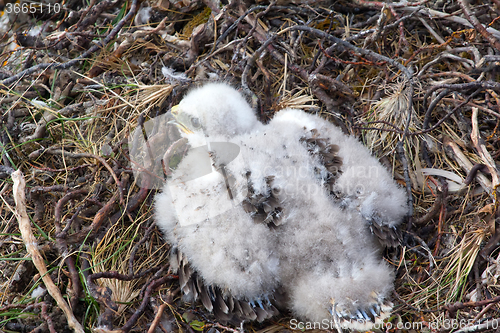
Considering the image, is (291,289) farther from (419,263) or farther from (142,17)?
(142,17)

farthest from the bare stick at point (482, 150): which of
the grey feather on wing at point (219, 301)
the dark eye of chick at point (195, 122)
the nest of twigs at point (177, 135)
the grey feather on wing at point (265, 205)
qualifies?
the dark eye of chick at point (195, 122)

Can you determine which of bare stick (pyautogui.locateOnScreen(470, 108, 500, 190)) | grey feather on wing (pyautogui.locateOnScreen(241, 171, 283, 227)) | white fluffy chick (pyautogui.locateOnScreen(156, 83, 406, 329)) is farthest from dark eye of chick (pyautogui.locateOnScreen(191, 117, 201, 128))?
bare stick (pyautogui.locateOnScreen(470, 108, 500, 190))

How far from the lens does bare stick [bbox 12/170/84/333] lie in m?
1.87

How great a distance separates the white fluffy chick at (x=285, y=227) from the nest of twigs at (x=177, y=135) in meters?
0.19

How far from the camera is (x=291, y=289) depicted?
6.52 feet

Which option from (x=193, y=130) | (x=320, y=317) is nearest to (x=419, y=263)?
(x=320, y=317)

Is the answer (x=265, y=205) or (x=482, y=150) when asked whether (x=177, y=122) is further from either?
(x=482, y=150)

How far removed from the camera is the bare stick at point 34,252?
187cm

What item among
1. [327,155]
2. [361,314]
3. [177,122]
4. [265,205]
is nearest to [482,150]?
[327,155]

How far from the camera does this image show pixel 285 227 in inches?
74.0

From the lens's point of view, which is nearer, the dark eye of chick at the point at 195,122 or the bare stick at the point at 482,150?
the bare stick at the point at 482,150

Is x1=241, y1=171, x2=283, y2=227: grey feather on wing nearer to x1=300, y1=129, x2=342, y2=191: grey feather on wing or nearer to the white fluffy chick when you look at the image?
the white fluffy chick

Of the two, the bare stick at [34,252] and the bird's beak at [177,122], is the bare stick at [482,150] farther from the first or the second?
the bare stick at [34,252]

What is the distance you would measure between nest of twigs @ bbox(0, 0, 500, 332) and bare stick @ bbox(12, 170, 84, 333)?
1cm
